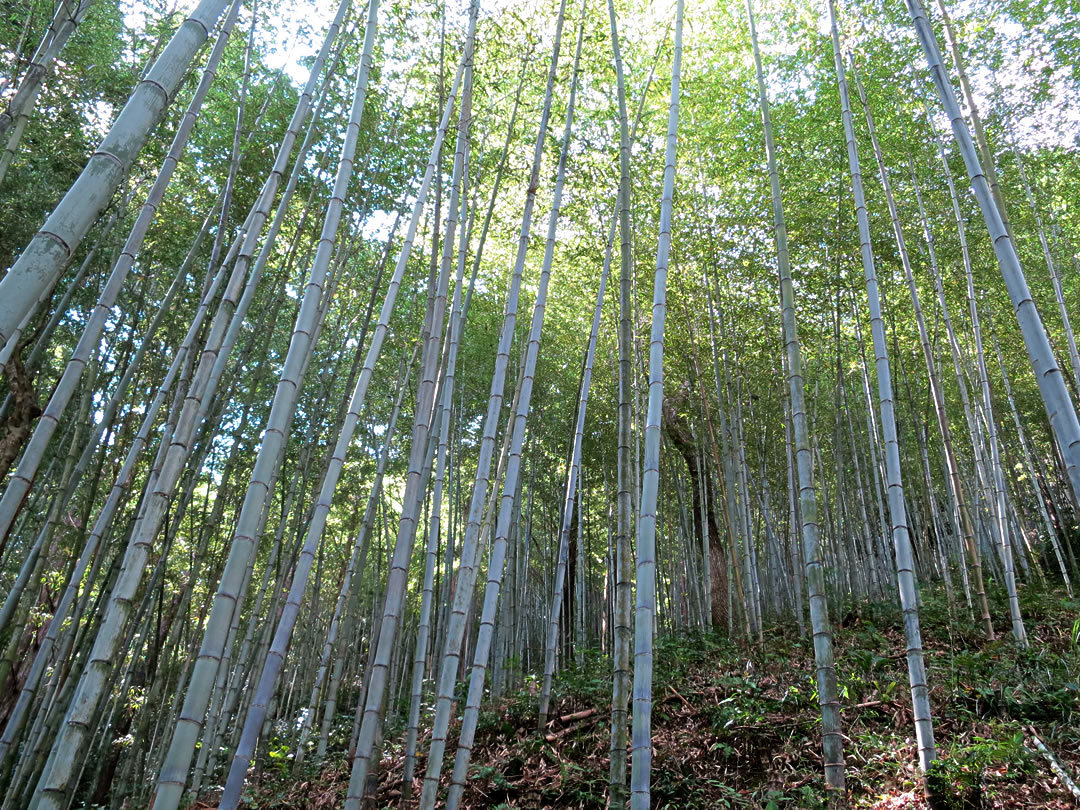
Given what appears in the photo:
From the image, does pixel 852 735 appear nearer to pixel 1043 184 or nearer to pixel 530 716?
pixel 530 716

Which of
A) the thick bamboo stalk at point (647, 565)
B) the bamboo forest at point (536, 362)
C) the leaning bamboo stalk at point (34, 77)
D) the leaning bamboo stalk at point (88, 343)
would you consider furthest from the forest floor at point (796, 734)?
the leaning bamboo stalk at point (34, 77)

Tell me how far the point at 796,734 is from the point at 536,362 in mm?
3031

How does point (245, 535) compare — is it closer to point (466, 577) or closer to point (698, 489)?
point (466, 577)

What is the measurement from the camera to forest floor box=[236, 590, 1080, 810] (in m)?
2.60

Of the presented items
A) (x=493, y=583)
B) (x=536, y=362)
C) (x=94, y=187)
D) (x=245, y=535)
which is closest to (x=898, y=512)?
(x=493, y=583)

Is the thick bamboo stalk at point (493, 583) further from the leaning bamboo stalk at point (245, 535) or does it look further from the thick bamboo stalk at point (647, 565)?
the leaning bamboo stalk at point (245, 535)

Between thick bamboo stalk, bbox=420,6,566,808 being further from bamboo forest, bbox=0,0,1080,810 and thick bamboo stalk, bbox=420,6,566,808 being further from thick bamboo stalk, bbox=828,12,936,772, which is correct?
thick bamboo stalk, bbox=828,12,936,772

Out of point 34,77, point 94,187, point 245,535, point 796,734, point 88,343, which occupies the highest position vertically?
point 34,77

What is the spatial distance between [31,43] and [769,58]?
216 inches

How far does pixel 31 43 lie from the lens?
455 cm

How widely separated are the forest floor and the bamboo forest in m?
0.03

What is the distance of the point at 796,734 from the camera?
3270mm

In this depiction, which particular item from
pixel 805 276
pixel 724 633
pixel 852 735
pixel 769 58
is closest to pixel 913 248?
pixel 805 276

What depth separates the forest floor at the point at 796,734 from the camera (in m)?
2.60
